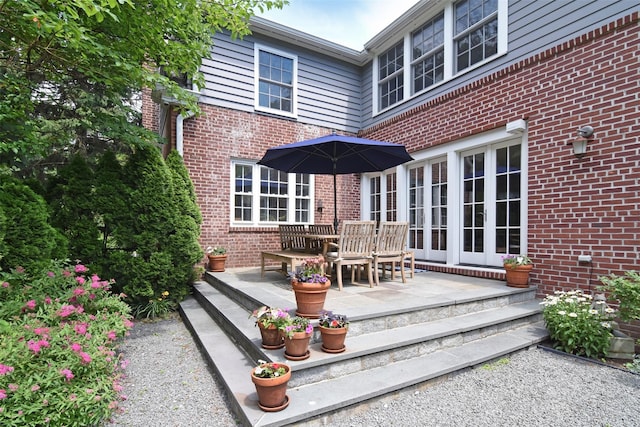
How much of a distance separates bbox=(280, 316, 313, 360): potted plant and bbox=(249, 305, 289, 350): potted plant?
0.08 meters

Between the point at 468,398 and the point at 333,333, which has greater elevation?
the point at 333,333

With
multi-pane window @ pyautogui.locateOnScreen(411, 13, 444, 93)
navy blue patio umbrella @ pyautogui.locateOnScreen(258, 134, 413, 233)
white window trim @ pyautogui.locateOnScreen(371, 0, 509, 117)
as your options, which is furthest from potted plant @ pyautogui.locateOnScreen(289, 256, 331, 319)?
multi-pane window @ pyautogui.locateOnScreen(411, 13, 444, 93)

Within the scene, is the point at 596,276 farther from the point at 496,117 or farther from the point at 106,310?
the point at 106,310

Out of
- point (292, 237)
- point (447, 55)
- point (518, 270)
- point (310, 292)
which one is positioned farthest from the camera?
point (447, 55)

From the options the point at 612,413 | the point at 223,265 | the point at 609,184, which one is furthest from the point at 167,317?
the point at 609,184

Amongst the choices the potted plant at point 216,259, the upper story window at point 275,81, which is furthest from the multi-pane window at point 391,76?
the potted plant at point 216,259

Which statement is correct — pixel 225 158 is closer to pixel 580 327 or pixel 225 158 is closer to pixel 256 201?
pixel 256 201

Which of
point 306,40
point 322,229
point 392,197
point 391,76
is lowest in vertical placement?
point 322,229

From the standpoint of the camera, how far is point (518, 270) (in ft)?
15.0

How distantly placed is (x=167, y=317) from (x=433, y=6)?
714 cm

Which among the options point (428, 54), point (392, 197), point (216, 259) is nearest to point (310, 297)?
point (216, 259)

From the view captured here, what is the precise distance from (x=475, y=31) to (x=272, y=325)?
6.00m

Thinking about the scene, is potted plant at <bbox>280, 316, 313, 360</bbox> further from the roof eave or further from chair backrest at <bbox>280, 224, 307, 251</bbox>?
the roof eave

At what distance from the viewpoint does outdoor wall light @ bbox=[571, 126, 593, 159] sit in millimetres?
4113
